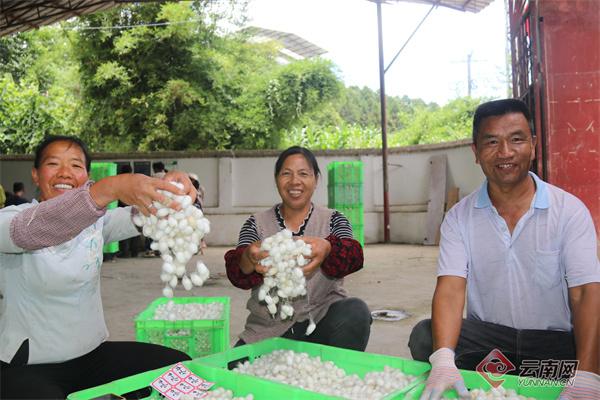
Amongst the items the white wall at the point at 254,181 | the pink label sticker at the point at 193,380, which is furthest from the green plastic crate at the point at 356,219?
the pink label sticker at the point at 193,380

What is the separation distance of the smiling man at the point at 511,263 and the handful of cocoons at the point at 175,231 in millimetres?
880

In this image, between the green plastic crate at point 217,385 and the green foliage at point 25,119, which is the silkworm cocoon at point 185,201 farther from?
Answer: the green foliage at point 25,119

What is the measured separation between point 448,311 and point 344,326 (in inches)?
21.9

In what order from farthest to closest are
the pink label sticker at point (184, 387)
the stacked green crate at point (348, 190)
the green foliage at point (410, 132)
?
the green foliage at point (410, 132)
the stacked green crate at point (348, 190)
the pink label sticker at point (184, 387)

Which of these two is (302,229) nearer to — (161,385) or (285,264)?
(285,264)

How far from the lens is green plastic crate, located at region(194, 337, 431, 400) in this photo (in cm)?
173

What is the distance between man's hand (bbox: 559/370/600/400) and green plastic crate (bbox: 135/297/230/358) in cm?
145

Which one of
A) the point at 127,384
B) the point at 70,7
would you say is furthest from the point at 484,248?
the point at 70,7

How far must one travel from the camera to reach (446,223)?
1.93 meters

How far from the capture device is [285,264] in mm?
1743

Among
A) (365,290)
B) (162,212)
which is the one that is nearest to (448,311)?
(162,212)

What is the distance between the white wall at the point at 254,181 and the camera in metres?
10.1

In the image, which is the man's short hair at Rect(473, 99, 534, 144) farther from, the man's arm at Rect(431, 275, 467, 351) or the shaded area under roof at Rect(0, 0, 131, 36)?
the shaded area under roof at Rect(0, 0, 131, 36)

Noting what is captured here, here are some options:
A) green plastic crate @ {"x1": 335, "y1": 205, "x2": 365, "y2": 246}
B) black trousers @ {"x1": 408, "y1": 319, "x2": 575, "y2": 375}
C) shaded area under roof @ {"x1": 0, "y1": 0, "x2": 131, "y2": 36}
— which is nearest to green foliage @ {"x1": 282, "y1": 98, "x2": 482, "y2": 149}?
green plastic crate @ {"x1": 335, "y1": 205, "x2": 365, "y2": 246}
